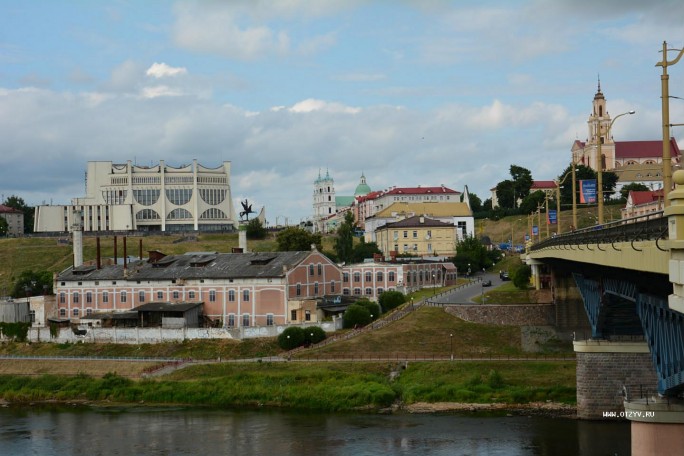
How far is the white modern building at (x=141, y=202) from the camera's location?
595ft

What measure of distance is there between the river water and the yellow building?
3095 inches

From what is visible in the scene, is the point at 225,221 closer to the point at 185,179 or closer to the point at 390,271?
the point at 185,179

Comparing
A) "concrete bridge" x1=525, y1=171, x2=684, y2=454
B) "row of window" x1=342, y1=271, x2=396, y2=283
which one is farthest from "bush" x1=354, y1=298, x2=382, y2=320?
"concrete bridge" x1=525, y1=171, x2=684, y2=454

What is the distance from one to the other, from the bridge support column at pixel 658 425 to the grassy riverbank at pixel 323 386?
25590 millimetres

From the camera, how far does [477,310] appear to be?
85000mm

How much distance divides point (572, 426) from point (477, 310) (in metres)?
28.9

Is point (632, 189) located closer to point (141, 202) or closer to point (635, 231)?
point (141, 202)

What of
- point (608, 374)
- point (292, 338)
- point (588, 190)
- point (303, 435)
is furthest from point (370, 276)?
point (588, 190)

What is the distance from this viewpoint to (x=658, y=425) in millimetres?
37969

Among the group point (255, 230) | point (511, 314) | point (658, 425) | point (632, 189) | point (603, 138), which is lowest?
point (658, 425)

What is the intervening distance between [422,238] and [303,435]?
3484 inches

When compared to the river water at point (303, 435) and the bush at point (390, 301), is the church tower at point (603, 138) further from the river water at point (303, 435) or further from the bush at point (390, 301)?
the river water at point (303, 435)

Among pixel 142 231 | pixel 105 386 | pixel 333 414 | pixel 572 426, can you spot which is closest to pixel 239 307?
pixel 105 386

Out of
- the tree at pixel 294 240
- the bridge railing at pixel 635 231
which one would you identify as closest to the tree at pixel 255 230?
the tree at pixel 294 240
